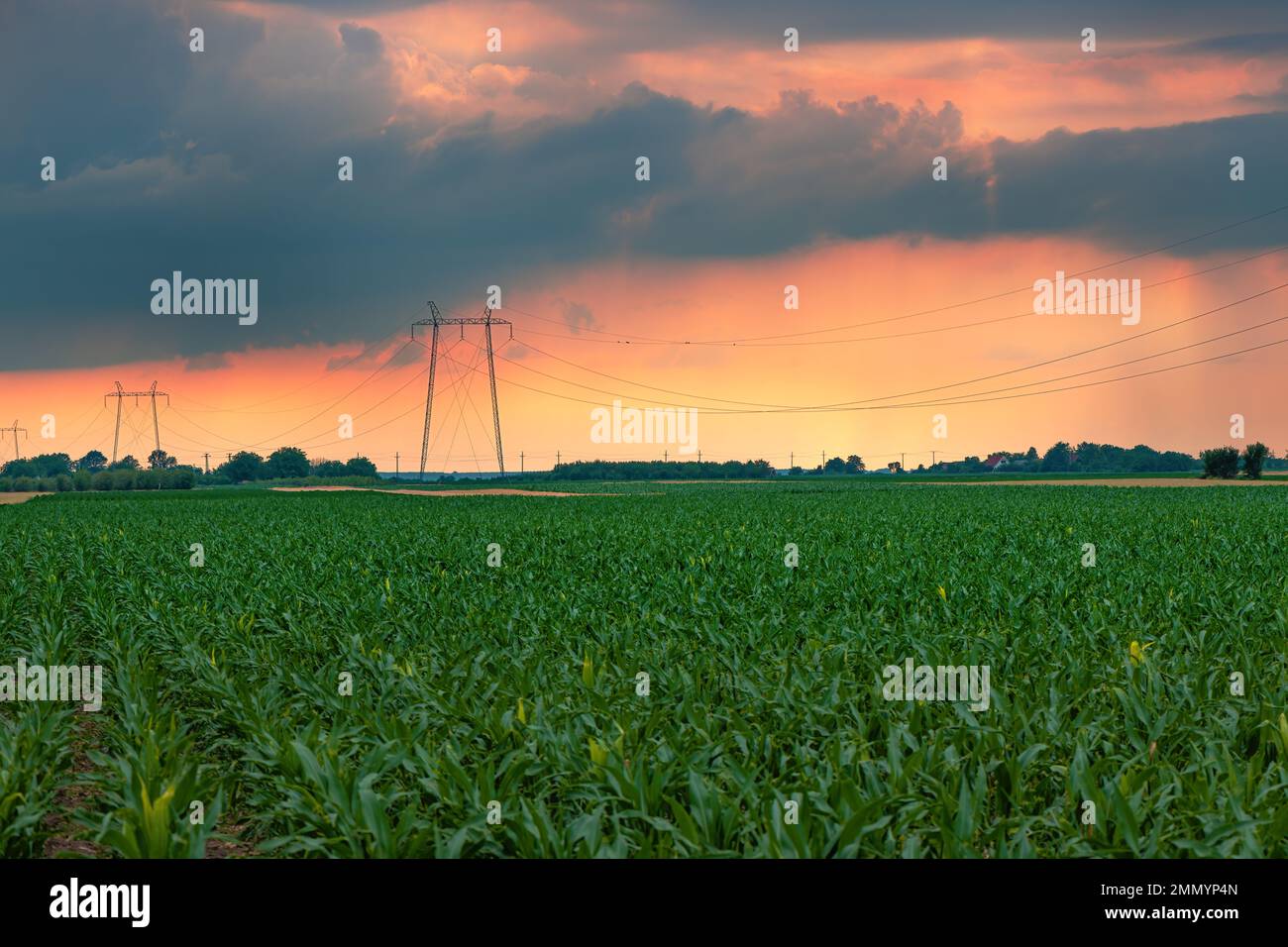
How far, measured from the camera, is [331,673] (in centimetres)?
1005

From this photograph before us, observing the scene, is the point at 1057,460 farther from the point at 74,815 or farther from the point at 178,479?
the point at 74,815

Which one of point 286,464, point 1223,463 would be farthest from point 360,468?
point 1223,463

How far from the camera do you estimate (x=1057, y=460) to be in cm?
17138

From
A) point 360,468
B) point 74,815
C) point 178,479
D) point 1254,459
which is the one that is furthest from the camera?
point 360,468

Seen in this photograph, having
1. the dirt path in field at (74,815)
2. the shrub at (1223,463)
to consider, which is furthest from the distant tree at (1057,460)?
the dirt path in field at (74,815)

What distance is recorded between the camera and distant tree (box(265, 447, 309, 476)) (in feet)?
495

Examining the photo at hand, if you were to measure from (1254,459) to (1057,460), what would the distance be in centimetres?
7638

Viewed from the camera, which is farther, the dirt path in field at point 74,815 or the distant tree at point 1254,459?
the distant tree at point 1254,459

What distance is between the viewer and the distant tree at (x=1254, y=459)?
314 ft

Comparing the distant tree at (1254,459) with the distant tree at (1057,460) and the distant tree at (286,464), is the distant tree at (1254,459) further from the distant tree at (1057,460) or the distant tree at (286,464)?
the distant tree at (286,464)

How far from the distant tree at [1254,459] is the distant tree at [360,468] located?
4383 inches
